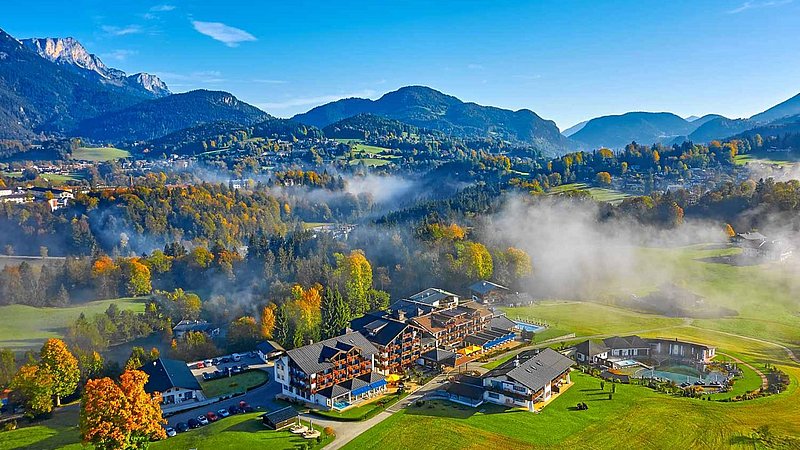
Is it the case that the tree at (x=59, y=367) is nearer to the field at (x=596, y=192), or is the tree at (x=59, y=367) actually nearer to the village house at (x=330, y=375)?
the village house at (x=330, y=375)

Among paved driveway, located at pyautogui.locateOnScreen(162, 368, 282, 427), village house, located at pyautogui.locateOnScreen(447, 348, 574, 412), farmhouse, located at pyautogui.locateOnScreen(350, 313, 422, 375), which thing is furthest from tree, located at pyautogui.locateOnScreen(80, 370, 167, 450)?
village house, located at pyautogui.locateOnScreen(447, 348, 574, 412)

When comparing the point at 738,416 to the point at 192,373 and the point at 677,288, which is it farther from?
the point at 192,373

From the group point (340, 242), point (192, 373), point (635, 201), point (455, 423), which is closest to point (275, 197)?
point (340, 242)

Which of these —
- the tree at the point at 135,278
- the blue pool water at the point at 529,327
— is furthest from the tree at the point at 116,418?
the tree at the point at 135,278

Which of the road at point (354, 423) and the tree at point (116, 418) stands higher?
the tree at point (116, 418)

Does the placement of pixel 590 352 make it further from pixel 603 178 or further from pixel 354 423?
pixel 603 178
